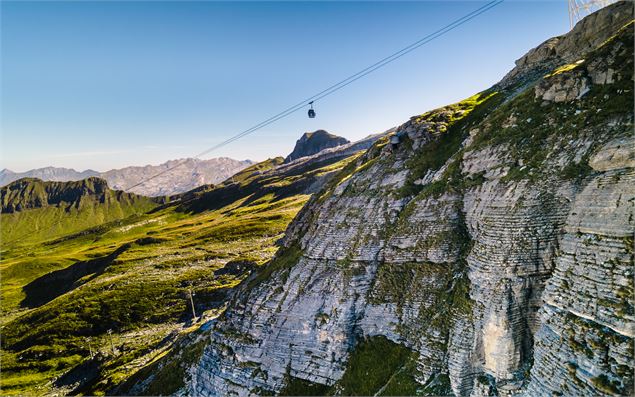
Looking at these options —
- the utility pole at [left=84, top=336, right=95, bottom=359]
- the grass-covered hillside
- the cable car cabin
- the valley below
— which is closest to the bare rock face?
the valley below

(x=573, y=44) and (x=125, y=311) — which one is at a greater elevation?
(x=573, y=44)

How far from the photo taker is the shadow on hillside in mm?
169387

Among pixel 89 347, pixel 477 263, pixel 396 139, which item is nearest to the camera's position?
pixel 477 263

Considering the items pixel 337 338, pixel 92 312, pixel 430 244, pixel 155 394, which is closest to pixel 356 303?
pixel 337 338

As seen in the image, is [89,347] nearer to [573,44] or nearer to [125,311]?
[125,311]

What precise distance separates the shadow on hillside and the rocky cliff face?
6374 inches

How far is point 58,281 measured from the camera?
182m

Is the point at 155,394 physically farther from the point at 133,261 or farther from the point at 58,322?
the point at 133,261

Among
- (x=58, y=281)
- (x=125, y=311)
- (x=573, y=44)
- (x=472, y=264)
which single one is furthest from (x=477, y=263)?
(x=58, y=281)

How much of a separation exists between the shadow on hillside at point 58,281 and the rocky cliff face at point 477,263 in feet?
531

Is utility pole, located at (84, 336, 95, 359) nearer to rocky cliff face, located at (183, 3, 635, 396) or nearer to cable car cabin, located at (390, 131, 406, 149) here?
rocky cliff face, located at (183, 3, 635, 396)

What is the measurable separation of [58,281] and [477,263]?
725 feet

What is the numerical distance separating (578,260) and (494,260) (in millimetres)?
6404

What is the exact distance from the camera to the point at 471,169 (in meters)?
34.5
